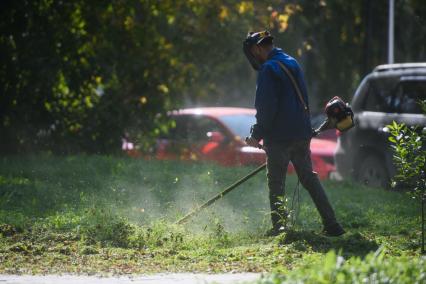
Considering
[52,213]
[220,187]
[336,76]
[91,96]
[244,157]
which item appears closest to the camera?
[52,213]

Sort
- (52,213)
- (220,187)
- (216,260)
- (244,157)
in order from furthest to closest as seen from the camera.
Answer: (244,157)
(220,187)
(52,213)
(216,260)

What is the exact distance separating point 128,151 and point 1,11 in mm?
3570

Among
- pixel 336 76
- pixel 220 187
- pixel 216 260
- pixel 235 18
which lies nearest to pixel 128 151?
pixel 235 18

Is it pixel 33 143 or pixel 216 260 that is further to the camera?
pixel 33 143

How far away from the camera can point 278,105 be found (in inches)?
342

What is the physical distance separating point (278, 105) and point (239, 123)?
26.2ft

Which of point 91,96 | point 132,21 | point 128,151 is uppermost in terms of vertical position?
point 132,21

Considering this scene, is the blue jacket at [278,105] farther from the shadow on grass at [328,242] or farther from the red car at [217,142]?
the red car at [217,142]

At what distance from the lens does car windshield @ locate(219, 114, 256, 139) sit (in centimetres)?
1628

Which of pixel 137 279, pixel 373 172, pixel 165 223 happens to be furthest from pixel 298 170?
pixel 373 172

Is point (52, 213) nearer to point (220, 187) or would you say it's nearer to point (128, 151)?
point (220, 187)

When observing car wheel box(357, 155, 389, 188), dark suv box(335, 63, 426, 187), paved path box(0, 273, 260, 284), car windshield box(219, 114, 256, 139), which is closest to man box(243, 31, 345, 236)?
paved path box(0, 273, 260, 284)

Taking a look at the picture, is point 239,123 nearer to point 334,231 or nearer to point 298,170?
point 298,170

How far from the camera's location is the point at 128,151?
17.9m
